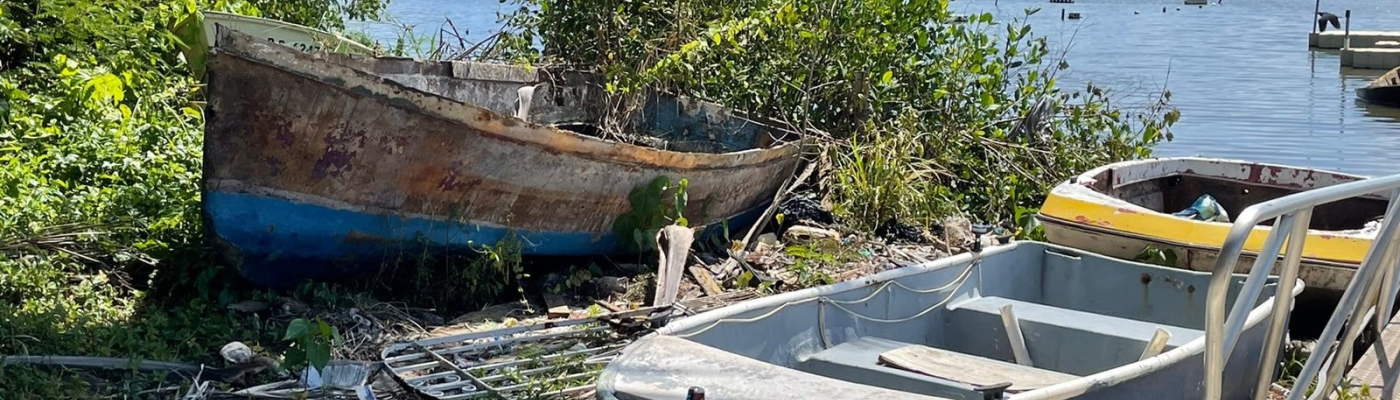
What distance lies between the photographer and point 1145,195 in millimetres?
7715

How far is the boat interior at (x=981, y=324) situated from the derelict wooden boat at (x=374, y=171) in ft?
6.19

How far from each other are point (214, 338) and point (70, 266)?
1150 mm

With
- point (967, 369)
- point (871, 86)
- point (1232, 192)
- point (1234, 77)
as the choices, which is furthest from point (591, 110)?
point (1234, 77)

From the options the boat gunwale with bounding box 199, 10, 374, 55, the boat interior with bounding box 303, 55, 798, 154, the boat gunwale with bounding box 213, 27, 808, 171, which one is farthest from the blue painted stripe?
the boat interior with bounding box 303, 55, 798, 154

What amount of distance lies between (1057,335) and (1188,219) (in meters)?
1.84

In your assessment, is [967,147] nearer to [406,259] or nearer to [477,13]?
[406,259]

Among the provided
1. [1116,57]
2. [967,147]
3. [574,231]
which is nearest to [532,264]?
[574,231]

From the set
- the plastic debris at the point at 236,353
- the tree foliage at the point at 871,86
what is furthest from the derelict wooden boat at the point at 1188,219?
the plastic debris at the point at 236,353

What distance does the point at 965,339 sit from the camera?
5312 millimetres

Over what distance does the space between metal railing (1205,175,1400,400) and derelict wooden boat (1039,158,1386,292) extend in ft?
4.58

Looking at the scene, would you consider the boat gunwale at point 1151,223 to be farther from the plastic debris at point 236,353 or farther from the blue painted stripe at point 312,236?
the plastic debris at point 236,353

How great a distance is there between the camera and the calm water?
50.5ft

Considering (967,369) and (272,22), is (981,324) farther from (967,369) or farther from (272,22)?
(272,22)

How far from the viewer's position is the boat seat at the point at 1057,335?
15.9ft
